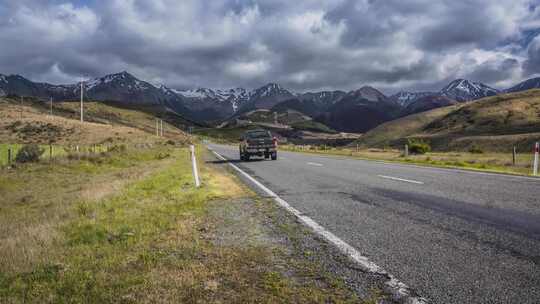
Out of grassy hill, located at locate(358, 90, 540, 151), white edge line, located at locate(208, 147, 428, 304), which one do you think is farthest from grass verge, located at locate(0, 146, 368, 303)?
grassy hill, located at locate(358, 90, 540, 151)

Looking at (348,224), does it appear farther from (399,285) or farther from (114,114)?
(114,114)

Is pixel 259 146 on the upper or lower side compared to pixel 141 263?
upper

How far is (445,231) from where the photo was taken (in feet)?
18.3

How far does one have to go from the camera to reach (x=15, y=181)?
53.2 ft

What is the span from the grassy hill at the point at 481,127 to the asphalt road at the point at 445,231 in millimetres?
90317

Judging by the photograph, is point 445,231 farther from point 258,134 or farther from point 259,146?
point 258,134

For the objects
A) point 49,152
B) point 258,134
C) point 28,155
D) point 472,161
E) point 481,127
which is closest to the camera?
point 258,134

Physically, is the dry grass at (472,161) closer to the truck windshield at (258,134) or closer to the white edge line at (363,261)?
the truck windshield at (258,134)

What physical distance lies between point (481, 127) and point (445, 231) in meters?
137

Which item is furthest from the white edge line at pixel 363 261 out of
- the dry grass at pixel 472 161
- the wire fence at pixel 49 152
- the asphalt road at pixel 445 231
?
the wire fence at pixel 49 152

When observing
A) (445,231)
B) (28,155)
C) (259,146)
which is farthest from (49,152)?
(445,231)

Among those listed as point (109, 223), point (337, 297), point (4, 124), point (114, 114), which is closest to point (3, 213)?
point (109, 223)

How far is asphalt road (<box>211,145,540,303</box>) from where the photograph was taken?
11.9 ft

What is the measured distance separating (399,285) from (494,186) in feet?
27.9
